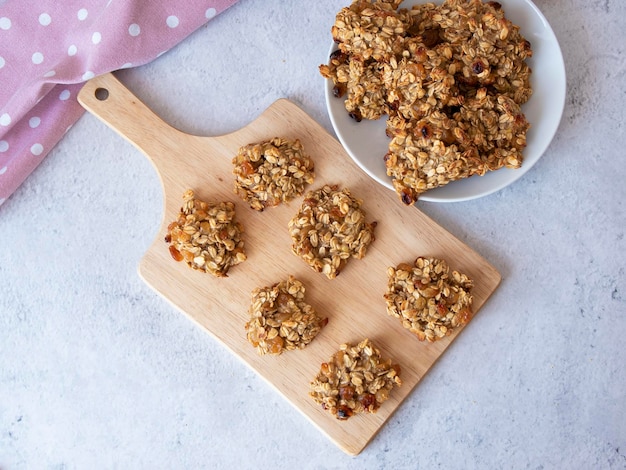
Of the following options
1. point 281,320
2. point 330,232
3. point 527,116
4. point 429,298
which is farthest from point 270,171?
point 527,116

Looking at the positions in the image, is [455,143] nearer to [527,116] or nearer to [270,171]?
[527,116]

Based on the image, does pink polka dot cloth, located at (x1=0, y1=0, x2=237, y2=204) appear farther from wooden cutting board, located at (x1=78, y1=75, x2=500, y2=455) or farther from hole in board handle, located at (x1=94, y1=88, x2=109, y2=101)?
wooden cutting board, located at (x1=78, y1=75, x2=500, y2=455)

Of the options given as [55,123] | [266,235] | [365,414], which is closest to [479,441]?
[365,414]

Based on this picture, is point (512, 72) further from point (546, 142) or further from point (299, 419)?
point (299, 419)

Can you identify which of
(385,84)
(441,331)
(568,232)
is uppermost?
(385,84)

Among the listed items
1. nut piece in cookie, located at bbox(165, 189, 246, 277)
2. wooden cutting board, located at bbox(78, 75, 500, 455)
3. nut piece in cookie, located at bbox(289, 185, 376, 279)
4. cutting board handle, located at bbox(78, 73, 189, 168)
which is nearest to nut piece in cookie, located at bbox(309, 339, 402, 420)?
wooden cutting board, located at bbox(78, 75, 500, 455)

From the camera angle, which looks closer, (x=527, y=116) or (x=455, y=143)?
(x=455, y=143)
